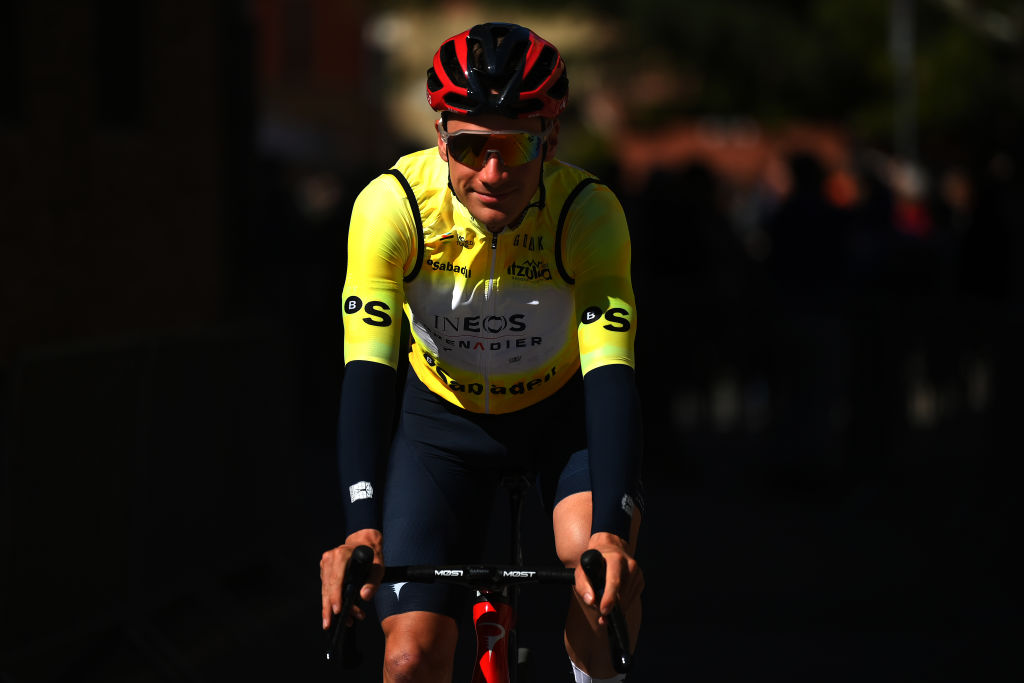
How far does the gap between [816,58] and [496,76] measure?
35.7m

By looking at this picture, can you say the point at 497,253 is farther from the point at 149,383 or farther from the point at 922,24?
the point at 922,24

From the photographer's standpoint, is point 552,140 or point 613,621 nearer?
point 613,621

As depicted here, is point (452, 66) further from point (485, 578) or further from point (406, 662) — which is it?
point (406, 662)

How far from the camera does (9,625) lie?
6.42 metres

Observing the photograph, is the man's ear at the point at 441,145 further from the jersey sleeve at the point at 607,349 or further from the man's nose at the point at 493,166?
the jersey sleeve at the point at 607,349

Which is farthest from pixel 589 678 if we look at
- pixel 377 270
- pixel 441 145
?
pixel 441 145

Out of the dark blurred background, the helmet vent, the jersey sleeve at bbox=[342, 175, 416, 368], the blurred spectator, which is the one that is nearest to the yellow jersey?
the jersey sleeve at bbox=[342, 175, 416, 368]

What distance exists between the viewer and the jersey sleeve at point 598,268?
174 inches

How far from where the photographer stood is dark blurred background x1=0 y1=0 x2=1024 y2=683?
282 inches

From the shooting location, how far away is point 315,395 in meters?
14.3

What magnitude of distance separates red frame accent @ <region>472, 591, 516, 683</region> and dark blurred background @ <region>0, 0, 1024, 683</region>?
2.40m

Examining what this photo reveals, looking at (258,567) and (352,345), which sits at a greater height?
(352,345)

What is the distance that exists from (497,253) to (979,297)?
7803mm

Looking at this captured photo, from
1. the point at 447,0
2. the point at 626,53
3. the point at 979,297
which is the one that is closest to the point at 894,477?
the point at 979,297
